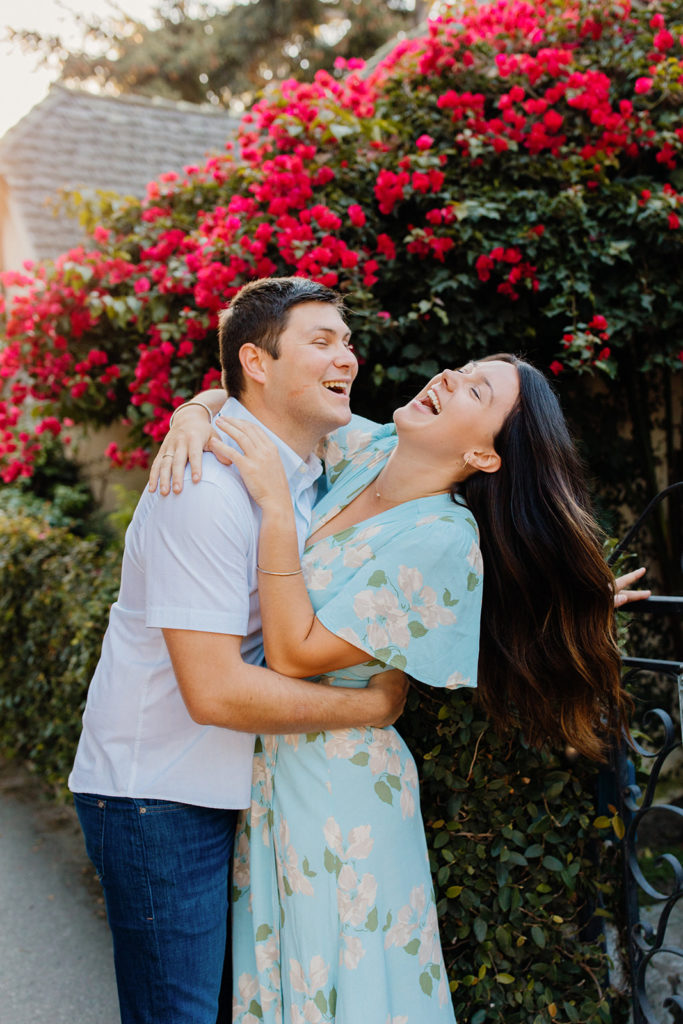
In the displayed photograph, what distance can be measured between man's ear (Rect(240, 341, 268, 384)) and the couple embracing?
0.01m

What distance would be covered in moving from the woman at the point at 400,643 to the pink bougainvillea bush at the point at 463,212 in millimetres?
1534

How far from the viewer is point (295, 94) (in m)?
4.09

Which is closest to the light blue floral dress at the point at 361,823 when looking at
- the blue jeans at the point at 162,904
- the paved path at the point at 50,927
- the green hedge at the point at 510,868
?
the blue jeans at the point at 162,904

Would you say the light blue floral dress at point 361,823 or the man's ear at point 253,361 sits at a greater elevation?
the man's ear at point 253,361

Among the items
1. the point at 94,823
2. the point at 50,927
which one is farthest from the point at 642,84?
the point at 50,927

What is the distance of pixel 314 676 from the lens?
6.30 feet

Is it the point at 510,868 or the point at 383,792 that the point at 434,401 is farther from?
the point at 510,868

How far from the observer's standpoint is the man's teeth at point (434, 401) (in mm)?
2148

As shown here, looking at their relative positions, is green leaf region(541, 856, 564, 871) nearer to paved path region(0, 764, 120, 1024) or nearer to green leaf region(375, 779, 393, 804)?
green leaf region(375, 779, 393, 804)

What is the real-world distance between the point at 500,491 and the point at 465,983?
132 cm

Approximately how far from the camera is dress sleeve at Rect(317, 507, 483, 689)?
178cm

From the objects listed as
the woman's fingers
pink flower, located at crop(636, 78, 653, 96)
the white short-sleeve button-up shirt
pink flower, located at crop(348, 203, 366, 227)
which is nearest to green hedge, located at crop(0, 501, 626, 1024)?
the white short-sleeve button-up shirt

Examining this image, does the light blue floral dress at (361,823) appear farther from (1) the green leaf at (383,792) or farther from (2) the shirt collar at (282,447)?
(2) the shirt collar at (282,447)

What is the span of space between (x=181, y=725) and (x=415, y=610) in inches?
23.9
